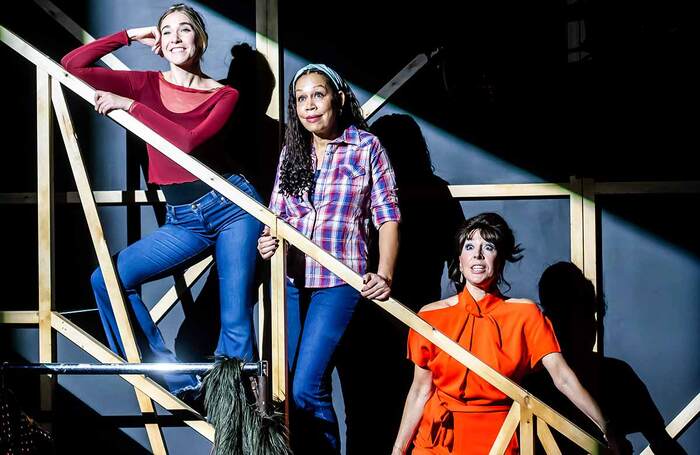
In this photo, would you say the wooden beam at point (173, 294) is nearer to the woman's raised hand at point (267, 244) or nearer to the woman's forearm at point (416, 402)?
the woman's raised hand at point (267, 244)

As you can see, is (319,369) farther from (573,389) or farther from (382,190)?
(573,389)

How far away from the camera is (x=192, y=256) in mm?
4340

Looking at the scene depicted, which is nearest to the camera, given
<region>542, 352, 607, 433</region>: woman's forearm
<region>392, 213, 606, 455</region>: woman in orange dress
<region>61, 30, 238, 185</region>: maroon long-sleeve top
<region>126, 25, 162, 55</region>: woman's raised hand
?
<region>542, 352, 607, 433</region>: woman's forearm

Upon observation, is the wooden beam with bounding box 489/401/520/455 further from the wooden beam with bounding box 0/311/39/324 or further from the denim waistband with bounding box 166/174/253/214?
the wooden beam with bounding box 0/311/39/324

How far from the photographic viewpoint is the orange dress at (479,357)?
3.90 m

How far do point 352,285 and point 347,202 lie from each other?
0.47 metres

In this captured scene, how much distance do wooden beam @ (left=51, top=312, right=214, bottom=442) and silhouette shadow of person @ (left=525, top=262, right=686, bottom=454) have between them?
1.86 m

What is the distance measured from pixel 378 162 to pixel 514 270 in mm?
1301

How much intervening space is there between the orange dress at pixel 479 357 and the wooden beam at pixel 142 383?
1.00 meters

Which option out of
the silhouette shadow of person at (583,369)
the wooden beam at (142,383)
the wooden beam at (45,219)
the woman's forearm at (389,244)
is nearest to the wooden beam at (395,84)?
the woman's forearm at (389,244)

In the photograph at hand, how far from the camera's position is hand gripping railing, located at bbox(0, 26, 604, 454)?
3682mm

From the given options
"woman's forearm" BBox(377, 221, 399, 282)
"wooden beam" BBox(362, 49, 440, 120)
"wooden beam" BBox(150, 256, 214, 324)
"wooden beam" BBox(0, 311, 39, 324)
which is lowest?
"wooden beam" BBox(0, 311, 39, 324)

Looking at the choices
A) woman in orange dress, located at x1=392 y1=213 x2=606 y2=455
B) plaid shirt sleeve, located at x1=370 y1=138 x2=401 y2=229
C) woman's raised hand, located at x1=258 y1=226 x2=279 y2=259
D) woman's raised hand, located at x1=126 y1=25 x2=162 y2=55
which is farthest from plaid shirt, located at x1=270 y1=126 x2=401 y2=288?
woman's raised hand, located at x1=126 y1=25 x2=162 y2=55

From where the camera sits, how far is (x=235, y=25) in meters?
5.08
